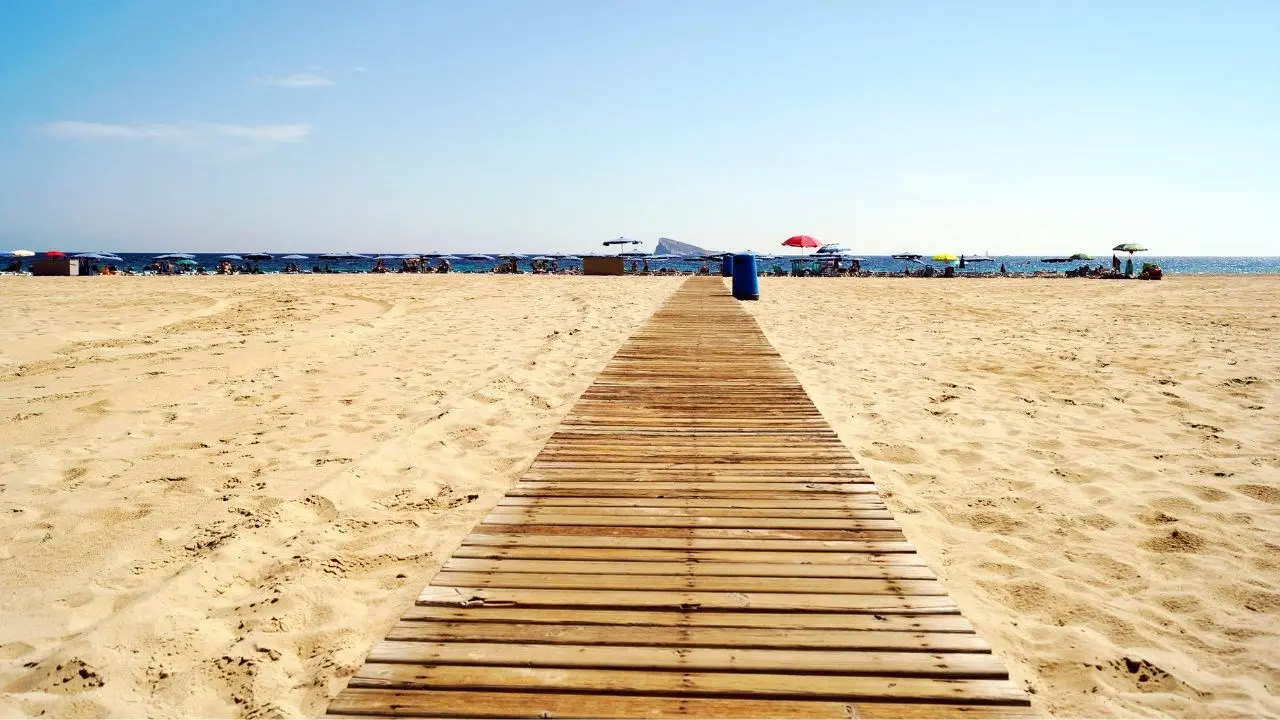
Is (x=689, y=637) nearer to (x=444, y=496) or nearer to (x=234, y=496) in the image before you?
(x=444, y=496)

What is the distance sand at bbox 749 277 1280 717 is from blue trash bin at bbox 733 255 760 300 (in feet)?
20.9

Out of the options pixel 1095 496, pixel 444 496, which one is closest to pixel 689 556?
pixel 444 496

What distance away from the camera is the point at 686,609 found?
218cm

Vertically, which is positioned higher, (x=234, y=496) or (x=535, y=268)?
(x=535, y=268)

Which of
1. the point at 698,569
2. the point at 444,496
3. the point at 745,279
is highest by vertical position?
the point at 745,279

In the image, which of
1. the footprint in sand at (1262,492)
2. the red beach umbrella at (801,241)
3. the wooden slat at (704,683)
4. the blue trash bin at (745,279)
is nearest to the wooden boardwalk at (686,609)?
the wooden slat at (704,683)

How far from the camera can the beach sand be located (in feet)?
7.36

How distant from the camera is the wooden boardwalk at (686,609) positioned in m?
1.78

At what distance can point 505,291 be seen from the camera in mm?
18703

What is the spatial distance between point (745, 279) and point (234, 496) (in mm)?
13055

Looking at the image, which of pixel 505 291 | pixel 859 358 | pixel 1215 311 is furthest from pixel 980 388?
pixel 505 291

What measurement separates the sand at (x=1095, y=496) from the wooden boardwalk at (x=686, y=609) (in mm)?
468

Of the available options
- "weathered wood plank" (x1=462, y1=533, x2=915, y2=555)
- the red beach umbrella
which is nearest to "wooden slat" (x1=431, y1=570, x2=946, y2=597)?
"weathered wood plank" (x1=462, y1=533, x2=915, y2=555)

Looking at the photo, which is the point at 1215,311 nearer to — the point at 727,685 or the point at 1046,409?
the point at 1046,409
